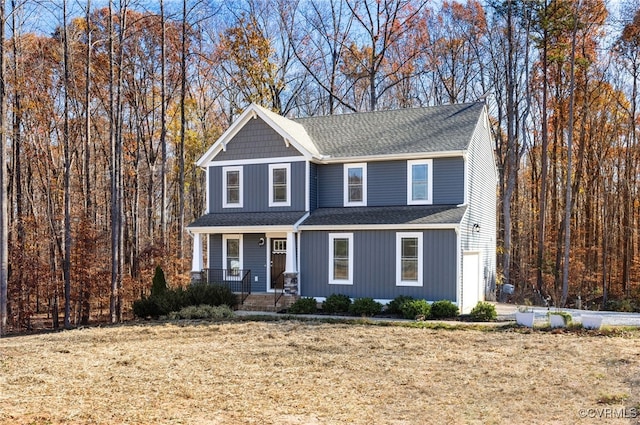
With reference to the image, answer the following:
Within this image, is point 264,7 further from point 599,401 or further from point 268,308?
point 599,401

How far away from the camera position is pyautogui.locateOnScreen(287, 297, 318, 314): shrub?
1788 centimetres

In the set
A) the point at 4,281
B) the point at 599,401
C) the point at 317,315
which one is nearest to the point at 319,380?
the point at 599,401

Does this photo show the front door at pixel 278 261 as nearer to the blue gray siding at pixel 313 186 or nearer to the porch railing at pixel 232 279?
the porch railing at pixel 232 279

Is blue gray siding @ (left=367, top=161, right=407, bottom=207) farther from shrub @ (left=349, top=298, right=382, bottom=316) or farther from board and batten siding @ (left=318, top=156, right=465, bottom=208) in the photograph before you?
shrub @ (left=349, top=298, right=382, bottom=316)

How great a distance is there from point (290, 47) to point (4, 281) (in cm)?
2084

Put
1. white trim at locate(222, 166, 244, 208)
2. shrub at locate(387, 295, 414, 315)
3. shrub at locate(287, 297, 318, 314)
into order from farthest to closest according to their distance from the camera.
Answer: white trim at locate(222, 166, 244, 208) → shrub at locate(287, 297, 318, 314) → shrub at locate(387, 295, 414, 315)

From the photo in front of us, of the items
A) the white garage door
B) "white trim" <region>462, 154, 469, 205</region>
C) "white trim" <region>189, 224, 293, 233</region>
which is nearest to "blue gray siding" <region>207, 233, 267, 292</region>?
"white trim" <region>189, 224, 293, 233</region>

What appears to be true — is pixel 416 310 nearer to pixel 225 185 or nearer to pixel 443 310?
pixel 443 310

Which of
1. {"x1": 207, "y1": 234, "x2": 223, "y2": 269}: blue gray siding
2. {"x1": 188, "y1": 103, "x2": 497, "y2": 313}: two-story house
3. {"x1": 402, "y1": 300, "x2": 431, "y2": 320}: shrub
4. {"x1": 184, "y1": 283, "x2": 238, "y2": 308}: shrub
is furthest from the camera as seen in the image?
{"x1": 207, "y1": 234, "x2": 223, "y2": 269}: blue gray siding

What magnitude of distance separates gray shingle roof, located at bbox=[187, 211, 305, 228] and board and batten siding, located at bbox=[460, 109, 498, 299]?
5.85m

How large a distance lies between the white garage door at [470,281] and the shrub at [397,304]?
5.96ft

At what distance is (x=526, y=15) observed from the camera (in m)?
26.6

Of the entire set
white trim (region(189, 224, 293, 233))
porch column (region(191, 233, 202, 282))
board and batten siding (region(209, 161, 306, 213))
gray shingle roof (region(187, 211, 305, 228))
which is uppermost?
board and batten siding (region(209, 161, 306, 213))

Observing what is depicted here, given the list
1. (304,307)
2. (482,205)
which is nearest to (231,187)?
(304,307)
